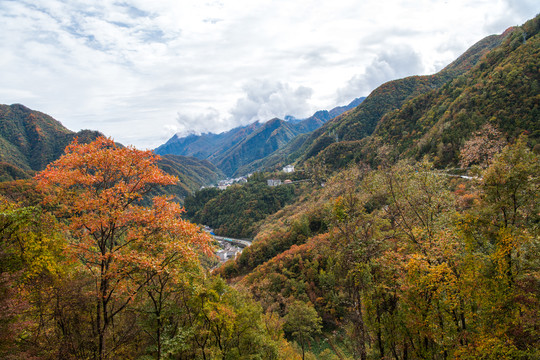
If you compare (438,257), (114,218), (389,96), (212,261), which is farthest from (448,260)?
(389,96)

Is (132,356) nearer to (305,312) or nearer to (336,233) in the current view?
(336,233)

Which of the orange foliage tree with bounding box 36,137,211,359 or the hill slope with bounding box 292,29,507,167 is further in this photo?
the hill slope with bounding box 292,29,507,167

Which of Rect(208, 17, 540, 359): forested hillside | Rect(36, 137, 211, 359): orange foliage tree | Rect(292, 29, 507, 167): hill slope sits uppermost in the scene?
Rect(292, 29, 507, 167): hill slope

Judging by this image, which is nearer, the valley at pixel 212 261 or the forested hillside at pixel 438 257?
the valley at pixel 212 261

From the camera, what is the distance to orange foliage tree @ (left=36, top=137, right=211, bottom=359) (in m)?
7.61

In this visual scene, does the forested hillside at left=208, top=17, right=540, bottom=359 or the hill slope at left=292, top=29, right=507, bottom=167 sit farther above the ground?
the hill slope at left=292, top=29, right=507, bottom=167

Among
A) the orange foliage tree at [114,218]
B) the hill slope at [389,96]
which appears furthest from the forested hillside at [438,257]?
the hill slope at [389,96]

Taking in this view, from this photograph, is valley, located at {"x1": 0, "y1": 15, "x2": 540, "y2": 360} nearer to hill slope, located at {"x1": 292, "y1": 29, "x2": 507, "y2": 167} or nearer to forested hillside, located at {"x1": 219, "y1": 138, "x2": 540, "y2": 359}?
forested hillside, located at {"x1": 219, "y1": 138, "x2": 540, "y2": 359}

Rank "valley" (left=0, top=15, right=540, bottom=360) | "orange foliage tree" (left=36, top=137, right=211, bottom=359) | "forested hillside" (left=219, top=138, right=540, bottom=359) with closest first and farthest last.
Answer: "orange foliage tree" (left=36, top=137, right=211, bottom=359) → "valley" (left=0, top=15, right=540, bottom=360) → "forested hillside" (left=219, top=138, right=540, bottom=359)

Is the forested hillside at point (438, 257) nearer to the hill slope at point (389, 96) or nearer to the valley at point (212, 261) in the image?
the valley at point (212, 261)

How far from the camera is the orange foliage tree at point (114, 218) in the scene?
7.61m

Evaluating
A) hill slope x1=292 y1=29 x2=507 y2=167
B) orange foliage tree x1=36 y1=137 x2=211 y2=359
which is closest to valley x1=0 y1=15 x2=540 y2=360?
orange foliage tree x1=36 y1=137 x2=211 y2=359

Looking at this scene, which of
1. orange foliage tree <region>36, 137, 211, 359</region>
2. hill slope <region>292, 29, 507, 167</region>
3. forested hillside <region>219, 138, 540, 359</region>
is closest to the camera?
orange foliage tree <region>36, 137, 211, 359</region>

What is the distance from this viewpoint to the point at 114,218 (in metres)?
7.89
